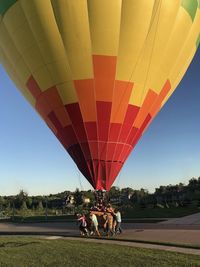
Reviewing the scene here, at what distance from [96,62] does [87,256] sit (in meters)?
7.62

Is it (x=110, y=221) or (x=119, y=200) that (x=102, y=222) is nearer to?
(x=110, y=221)

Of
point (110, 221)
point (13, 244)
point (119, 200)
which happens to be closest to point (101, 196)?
point (110, 221)

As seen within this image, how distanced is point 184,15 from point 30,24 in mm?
6382

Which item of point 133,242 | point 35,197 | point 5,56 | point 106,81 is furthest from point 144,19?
point 35,197

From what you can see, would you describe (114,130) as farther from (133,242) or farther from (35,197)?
(35,197)

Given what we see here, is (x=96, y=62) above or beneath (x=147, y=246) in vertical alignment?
above

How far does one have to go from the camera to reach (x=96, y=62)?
54.2 ft

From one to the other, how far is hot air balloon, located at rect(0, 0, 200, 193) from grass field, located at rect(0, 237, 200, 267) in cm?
302

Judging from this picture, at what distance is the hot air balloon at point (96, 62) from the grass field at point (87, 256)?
3.02 meters

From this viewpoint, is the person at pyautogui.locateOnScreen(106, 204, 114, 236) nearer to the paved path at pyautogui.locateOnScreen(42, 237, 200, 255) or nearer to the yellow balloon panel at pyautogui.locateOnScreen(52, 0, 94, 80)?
the paved path at pyautogui.locateOnScreen(42, 237, 200, 255)

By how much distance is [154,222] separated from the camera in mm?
24031

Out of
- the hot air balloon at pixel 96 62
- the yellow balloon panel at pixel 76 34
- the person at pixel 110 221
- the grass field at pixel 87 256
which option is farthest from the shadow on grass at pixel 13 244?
the yellow balloon panel at pixel 76 34

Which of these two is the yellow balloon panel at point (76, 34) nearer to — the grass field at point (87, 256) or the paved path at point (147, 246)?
the paved path at point (147, 246)

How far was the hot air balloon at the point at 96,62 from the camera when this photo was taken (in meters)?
16.1
